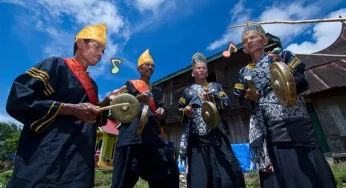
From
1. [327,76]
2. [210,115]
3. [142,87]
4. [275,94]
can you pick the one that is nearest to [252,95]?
[275,94]

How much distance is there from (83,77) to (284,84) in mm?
1944

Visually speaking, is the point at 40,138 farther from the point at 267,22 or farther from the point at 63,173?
the point at 267,22

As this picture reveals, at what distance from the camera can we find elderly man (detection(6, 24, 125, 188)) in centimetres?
172

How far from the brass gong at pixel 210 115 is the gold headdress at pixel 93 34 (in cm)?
162

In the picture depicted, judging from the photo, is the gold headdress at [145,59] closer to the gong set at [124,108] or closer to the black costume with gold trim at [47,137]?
the gong set at [124,108]

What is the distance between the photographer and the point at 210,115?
314cm

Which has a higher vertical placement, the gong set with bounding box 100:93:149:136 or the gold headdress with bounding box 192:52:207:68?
the gold headdress with bounding box 192:52:207:68

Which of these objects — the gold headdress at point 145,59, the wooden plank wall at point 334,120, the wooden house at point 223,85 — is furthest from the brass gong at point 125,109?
the wooden plank wall at point 334,120

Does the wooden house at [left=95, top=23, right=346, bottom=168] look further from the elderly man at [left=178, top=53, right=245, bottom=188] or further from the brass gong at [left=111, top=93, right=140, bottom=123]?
the brass gong at [left=111, top=93, right=140, bottom=123]

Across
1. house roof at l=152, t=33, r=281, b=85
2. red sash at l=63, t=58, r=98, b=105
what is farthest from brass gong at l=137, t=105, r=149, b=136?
house roof at l=152, t=33, r=281, b=85

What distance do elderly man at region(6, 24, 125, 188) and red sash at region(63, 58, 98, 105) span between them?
4cm

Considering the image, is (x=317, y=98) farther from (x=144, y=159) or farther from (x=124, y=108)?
(x=124, y=108)

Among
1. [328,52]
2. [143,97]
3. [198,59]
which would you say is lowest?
[143,97]

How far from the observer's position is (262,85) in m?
2.58
